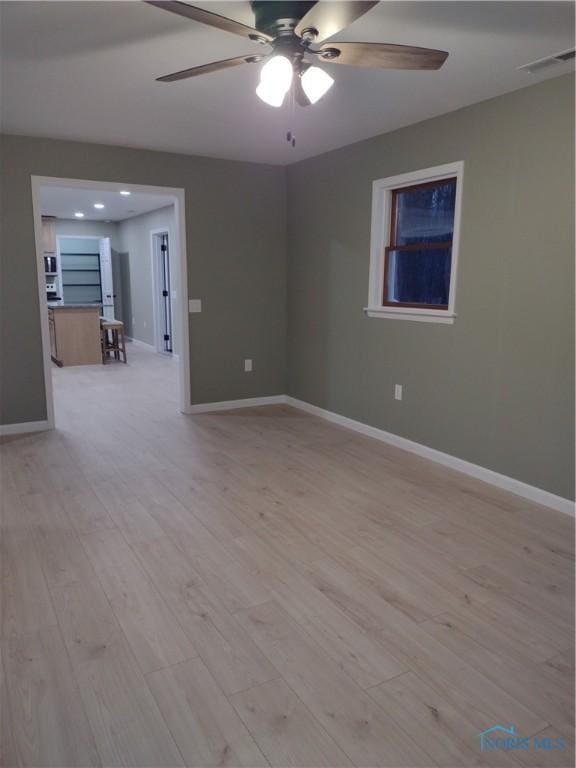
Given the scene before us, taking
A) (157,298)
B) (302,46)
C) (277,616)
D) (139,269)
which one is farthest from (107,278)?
(277,616)

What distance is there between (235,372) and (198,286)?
96 cm

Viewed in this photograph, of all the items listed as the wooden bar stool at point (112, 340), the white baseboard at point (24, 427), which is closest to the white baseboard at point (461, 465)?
the white baseboard at point (24, 427)

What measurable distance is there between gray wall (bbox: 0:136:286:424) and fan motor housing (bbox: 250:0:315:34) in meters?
2.93

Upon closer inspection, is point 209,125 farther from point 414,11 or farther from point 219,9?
point 414,11

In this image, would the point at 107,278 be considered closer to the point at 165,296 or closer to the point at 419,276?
the point at 165,296

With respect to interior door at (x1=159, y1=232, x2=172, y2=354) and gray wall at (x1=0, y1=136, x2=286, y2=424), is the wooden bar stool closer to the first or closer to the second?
interior door at (x1=159, y1=232, x2=172, y2=354)

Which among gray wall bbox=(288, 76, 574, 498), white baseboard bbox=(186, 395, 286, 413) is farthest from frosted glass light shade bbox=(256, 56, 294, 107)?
white baseboard bbox=(186, 395, 286, 413)

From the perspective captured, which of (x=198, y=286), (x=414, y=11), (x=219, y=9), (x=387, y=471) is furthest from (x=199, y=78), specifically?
(x=387, y=471)

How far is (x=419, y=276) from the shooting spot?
415 cm

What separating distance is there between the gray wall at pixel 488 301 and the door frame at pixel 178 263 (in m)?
1.42

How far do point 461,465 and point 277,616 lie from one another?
82.6 inches

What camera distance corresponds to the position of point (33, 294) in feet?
14.7

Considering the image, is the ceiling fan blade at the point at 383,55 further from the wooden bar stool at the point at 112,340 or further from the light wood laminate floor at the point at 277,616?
the wooden bar stool at the point at 112,340

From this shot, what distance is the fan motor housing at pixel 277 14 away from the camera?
6.48ft
